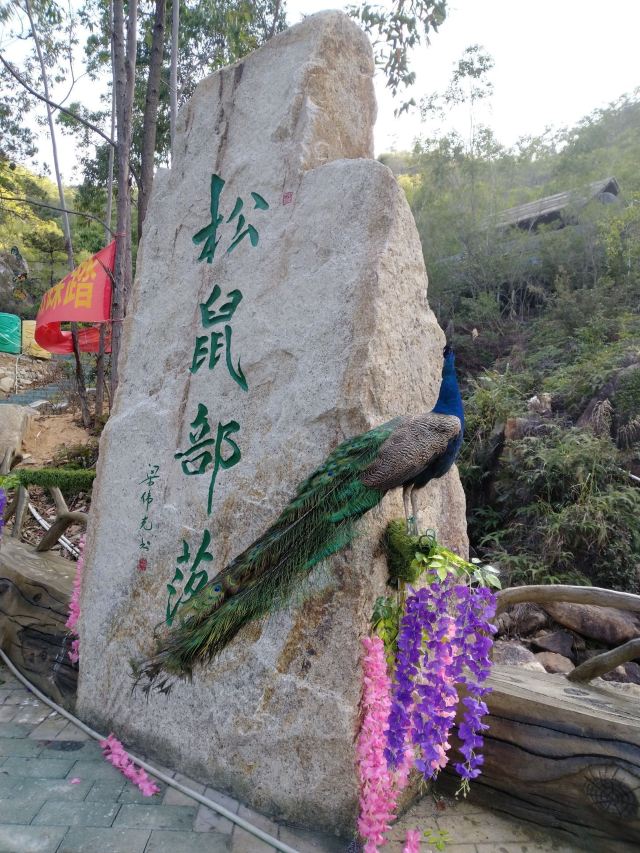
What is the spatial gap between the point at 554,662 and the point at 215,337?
303 centimetres

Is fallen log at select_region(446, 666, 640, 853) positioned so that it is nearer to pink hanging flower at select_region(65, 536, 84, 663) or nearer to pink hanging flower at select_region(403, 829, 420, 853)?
pink hanging flower at select_region(403, 829, 420, 853)

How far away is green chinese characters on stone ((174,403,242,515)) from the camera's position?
7.63 feet

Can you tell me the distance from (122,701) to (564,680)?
75.8 inches

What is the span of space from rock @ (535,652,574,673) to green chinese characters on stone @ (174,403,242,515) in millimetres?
2635

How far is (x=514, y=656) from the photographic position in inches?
139

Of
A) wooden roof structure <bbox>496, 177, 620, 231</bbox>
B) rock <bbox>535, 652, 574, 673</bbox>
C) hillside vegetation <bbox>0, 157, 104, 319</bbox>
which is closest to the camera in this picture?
rock <bbox>535, 652, 574, 673</bbox>

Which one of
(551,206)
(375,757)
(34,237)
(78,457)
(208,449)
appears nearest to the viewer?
(375,757)

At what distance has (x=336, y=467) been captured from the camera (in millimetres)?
1899

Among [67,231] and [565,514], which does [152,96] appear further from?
[565,514]

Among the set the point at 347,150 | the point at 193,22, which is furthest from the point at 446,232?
the point at 347,150

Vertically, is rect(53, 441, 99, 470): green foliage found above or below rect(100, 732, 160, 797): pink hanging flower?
above

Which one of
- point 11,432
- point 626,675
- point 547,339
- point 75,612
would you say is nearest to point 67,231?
point 11,432

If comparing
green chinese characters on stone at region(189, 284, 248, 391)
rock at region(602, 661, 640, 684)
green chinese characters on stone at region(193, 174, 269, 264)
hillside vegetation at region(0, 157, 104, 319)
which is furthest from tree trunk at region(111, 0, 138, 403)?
hillside vegetation at region(0, 157, 104, 319)

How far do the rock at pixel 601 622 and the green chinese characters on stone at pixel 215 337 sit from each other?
296 cm
